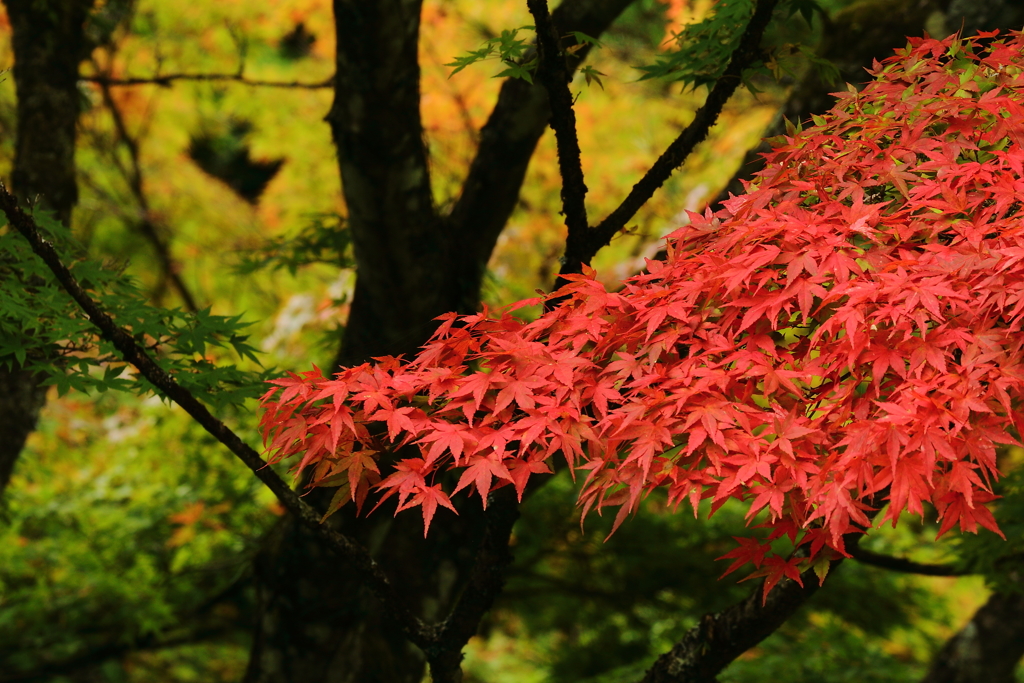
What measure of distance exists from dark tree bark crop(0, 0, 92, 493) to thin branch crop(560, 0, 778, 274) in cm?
208

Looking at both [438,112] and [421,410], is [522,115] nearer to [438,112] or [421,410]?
[421,410]

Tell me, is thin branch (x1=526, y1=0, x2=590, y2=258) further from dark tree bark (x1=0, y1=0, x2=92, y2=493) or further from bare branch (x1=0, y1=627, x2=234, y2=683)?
bare branch (x1=0, y1=627, x2=234, y2=683)

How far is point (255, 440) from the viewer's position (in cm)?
480

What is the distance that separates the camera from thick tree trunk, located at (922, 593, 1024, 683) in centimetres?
371

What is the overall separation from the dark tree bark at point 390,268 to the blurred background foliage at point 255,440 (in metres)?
0.43

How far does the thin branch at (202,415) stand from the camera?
1696 mm

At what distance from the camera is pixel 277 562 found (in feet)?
9.60

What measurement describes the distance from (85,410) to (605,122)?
5.04 meters

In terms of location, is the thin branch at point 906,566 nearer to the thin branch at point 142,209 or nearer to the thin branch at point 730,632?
the thin branch at point 730,632

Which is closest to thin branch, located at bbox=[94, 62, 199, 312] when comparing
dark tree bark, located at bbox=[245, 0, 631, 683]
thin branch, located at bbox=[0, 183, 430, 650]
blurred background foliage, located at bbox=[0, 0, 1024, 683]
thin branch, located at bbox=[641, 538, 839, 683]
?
blurred background foliage, located at bbox=[0, 0, 1024, 683]

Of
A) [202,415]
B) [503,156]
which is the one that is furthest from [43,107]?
[202,415]

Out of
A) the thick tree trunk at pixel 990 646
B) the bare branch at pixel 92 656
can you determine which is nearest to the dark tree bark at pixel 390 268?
the bare branch at pixel 92 656

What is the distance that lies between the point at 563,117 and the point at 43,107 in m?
2.27

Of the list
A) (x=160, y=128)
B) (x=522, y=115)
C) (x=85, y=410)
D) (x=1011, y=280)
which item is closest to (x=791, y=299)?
(x=1011, y=280)
